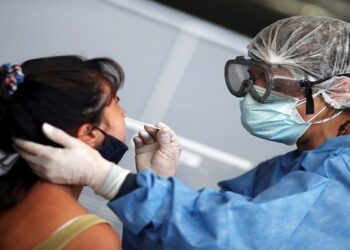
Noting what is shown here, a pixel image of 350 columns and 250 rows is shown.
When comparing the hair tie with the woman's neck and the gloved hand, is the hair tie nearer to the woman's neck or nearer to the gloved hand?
the woman's neck

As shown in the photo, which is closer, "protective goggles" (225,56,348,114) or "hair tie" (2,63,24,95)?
"hair tie" (2,63,24,95)

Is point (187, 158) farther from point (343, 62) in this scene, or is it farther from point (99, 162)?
point (99, 162)

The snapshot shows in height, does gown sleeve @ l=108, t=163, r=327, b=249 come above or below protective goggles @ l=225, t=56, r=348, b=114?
below

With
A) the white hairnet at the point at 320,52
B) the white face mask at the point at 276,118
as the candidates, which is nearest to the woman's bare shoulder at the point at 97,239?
the white face mask at the point at 276,118

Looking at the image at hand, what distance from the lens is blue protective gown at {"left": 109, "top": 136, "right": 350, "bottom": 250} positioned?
1061 mm

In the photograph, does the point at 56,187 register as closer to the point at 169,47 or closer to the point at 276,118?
the point at 276,118

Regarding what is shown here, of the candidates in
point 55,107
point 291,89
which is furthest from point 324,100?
point 55,107

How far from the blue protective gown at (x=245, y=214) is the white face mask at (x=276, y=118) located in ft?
0.67

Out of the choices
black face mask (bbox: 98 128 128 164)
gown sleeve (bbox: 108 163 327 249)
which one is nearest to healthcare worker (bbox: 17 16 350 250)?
gown sleeve (bbox: 108 163 327 249)

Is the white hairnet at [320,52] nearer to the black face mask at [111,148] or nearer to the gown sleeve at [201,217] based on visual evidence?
the gown sleeve at [201,217]

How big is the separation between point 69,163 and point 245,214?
1.45 ft

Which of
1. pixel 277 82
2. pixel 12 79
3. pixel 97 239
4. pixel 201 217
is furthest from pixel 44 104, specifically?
pixel 277 82

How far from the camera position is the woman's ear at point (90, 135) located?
1.16m

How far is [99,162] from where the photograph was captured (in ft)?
3.58
